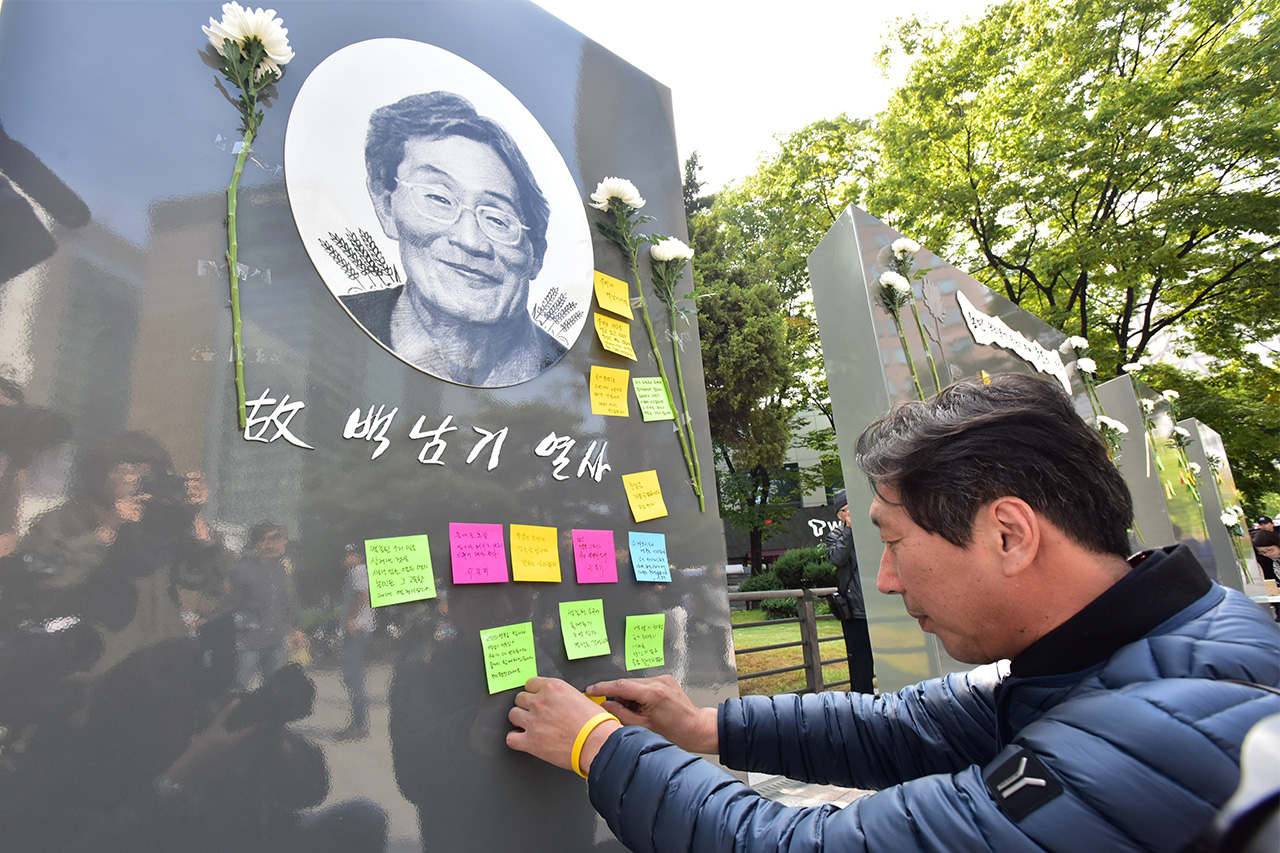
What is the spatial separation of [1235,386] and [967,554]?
1590 centimetres

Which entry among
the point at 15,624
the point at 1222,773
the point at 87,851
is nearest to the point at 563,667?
the point at 87,851

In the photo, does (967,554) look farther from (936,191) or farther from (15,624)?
(936,191)

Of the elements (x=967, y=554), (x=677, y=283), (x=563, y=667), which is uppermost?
(x=677, y=283)

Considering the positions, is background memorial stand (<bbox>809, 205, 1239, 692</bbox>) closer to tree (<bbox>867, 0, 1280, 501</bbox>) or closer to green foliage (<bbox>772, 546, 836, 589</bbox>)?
tree (<bbox>867, 0, 1280, 501</bbox>)

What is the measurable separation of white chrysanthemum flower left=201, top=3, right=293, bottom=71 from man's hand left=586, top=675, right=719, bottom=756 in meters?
1.50

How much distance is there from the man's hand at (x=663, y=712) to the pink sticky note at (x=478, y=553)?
0.38 m

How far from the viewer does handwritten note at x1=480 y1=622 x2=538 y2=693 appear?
1.50 metres

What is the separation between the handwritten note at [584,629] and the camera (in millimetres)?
1678

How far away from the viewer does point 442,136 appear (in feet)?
5.70

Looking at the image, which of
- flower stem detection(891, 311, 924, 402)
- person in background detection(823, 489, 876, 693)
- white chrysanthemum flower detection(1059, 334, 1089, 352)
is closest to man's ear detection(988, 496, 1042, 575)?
flower stem detection(891, 311, 924, 402)

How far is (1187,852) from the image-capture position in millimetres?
249

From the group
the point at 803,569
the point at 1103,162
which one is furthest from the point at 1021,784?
the point at 803,569

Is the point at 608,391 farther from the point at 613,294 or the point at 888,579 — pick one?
the point at 888,579

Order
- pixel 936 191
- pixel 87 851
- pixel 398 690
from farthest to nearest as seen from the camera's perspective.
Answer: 1. pixel 936 191
2. pixel 398 690
3. pixel 87 851
